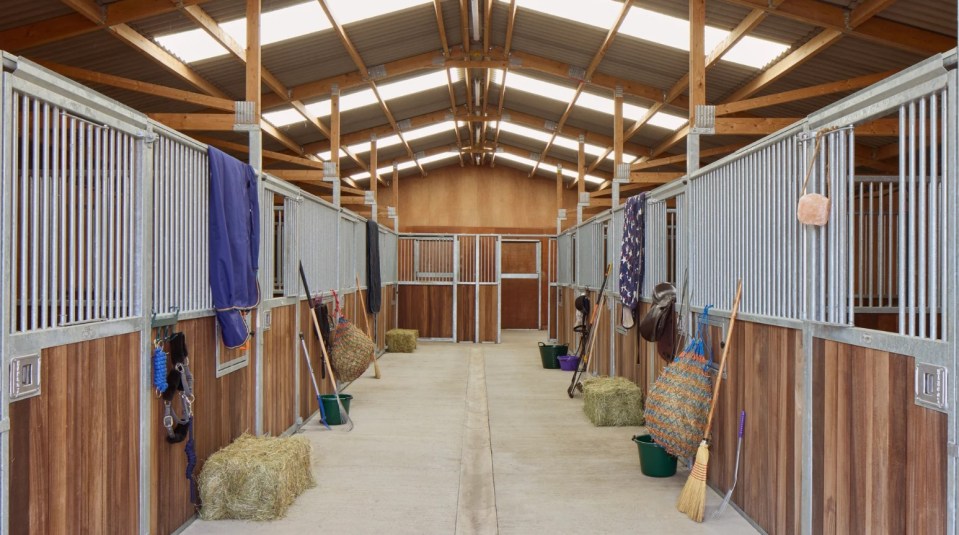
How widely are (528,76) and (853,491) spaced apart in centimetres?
779

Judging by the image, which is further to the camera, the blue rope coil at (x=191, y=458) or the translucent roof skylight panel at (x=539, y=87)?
the translucent roof skylight panel at (x=539, y=87)

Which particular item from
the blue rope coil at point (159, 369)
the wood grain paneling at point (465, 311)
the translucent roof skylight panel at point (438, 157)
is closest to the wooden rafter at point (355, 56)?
the wood grain paneling at point (465, 311)

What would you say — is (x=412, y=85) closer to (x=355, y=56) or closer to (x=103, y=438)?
(x=355, y=56)

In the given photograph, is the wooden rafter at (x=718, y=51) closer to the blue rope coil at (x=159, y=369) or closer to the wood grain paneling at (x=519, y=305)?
the blue rope coil at (x=159, y=369)

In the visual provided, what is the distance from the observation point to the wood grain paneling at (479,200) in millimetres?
15586

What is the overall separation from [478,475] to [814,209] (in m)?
2.32

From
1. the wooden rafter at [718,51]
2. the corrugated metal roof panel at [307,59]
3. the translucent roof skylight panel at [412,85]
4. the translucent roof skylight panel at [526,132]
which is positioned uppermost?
the translucent roof skylight panel at [412,85]

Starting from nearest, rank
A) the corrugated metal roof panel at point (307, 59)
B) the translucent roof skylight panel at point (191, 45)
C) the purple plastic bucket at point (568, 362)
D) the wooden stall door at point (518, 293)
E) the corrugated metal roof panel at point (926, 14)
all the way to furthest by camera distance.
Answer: the corrugated metal roof panel at point (926, 14)
the translucent roof skylight panel at point (191, 45)
the corrugated metal roof panel at point (307, 59)
the purple plastic bucket at point (568, 362)
the wooden stall door at point (518, 293)

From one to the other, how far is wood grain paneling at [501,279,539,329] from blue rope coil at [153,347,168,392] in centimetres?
1179

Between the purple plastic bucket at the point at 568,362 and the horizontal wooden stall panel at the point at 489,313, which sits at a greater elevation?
the horizontal wooden stall panel at the point at 489,313

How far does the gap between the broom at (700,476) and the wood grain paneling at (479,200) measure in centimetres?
1223

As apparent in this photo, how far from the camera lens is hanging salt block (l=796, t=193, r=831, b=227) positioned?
7.85ft

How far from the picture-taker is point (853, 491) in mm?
2223

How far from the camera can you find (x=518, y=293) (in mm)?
14352
